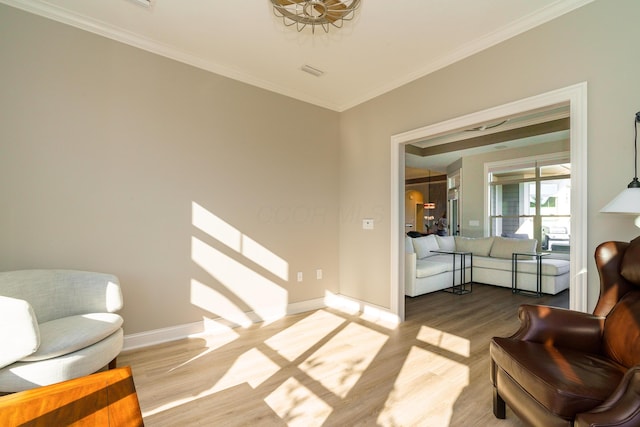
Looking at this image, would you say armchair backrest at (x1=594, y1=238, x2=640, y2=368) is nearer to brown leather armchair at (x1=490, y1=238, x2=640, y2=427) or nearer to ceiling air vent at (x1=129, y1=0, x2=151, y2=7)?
brown leather armchair at (x1=490, y1=238, x2=640, y2=427)

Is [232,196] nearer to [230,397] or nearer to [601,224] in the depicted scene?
[230,397]

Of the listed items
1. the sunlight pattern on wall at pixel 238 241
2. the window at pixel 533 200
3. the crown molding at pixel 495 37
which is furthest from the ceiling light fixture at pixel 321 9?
the window at pixel 533 200

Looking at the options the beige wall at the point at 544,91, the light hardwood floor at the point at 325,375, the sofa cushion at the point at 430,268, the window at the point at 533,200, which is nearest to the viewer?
the light hardwood floor at the point at 325,375

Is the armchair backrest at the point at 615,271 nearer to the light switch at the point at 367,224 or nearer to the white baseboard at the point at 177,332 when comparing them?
the light switch at the point at 367,224

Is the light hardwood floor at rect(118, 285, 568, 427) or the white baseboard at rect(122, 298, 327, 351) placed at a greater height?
the white baseboard at rect(122, 298, 327, 351)

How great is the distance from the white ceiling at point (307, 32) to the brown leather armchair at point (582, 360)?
1.99 meters

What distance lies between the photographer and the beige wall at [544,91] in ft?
6.79

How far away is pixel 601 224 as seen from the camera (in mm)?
2143

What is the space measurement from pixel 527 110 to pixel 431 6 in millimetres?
1170

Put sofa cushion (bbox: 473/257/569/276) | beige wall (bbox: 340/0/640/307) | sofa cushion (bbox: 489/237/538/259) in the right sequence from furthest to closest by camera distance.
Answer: sofa cushion (bbox: 489/237/538/259)
sofa cushion (bbox: 473/257/569/276)
beige wall (bbox: 340/0/640/307)

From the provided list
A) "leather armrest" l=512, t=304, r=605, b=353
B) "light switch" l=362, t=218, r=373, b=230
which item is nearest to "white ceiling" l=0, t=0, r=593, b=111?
"light switch" l=362, t=218, r=373, b=230

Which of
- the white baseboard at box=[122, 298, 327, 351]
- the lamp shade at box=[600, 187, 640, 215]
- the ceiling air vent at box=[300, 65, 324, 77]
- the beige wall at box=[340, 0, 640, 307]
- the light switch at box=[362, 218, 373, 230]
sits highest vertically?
the ceiling air vent at box=[300, 65, 324, 77]

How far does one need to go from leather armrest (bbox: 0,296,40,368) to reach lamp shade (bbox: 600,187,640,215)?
3466 millimetres

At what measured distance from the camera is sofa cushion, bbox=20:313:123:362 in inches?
70.5
